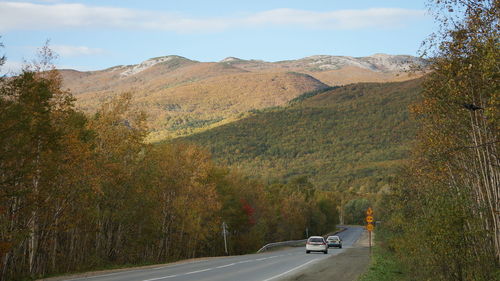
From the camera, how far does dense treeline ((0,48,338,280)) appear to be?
74.3 feet

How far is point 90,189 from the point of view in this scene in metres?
28.8

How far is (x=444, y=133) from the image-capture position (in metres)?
22.4

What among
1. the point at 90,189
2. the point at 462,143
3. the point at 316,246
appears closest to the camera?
the point at 462,143

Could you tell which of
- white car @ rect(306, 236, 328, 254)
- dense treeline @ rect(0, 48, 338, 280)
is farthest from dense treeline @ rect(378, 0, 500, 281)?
white car @ rect(306, 236, 328, 254)

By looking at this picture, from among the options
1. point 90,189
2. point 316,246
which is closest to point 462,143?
point 90,189

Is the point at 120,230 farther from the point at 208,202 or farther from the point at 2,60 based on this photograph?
the point at 2,60

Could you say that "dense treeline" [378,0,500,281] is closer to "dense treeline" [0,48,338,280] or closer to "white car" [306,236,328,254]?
"dense treeline" [0,48,338,280]

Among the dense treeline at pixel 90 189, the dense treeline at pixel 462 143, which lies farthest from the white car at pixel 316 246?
the dense treeline at pixel 462 143

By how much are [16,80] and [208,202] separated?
3042cm

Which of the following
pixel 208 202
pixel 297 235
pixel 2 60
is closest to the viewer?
pixel 2 60

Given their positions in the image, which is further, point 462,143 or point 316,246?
point 316,246

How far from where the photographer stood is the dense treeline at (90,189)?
22641mm

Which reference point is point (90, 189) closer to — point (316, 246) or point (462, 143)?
point (462, 143)

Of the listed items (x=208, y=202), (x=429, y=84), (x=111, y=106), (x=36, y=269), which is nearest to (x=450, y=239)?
(x=429, y=84)
